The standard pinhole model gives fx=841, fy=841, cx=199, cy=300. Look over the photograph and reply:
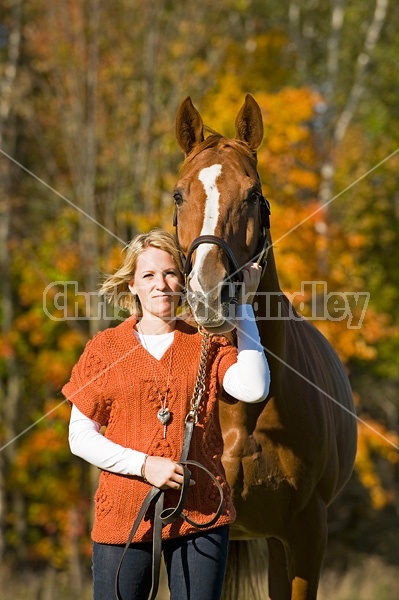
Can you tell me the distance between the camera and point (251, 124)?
3.95 meters

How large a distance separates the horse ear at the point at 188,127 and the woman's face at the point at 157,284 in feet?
2.97

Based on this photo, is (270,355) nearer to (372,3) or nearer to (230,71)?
(230,71)

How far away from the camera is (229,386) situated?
10.0 feet

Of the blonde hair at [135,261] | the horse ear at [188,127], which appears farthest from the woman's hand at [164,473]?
the horse ear at [188,127]

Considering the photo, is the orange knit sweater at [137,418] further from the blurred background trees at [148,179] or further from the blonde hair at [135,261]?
the blurred background trees at [148,179]

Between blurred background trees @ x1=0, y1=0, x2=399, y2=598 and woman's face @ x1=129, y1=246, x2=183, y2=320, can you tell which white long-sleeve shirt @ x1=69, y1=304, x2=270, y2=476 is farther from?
blurred background trees @ x1=0, y1=0, x2=399, y2=598

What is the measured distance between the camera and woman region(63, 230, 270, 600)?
2871 millimetres

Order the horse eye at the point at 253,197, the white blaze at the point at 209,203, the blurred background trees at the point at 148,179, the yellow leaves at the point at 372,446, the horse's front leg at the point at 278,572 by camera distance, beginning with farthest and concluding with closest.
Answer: the yellow leaves at the point at 372,446, the blurred background trees at the point at 148,179, the horse's front leg at the point at 278,572, the horse eye at the point at 253,197, the white blaze at the point at 209,203

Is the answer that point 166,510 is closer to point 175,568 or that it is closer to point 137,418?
point 175,568

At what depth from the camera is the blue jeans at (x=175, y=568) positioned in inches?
113

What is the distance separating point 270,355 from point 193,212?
32.7 inches

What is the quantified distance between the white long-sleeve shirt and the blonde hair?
0.27 m

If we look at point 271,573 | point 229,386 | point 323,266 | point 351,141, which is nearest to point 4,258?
point 323,266

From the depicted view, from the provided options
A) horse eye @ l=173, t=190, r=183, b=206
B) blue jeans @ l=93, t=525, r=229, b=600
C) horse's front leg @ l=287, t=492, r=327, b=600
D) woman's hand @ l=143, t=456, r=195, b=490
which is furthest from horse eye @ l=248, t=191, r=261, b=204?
horse's front leg @ l=287, t=492, r=327, b=600
